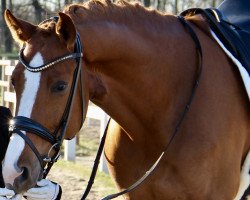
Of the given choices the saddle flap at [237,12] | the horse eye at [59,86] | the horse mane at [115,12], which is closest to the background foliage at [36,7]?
the saddle flap at [237,12]

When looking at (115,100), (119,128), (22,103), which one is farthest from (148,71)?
(22,103)

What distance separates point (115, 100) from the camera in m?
2.83

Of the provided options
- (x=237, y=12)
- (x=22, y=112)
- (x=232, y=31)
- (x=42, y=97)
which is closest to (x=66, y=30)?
(x=42, y=97)

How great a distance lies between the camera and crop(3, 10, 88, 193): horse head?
7.66ft

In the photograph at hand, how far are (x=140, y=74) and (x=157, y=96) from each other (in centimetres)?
17

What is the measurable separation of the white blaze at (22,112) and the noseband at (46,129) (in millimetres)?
25

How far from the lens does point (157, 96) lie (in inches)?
114

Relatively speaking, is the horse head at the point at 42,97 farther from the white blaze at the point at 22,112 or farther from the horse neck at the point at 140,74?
the horse neck at the point at 140,74

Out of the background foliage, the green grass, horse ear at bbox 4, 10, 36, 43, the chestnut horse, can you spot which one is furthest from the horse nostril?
the background foliage

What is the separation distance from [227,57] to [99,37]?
2.93 feet

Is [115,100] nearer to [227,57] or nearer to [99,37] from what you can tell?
[99,37]

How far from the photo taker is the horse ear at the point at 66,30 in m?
2.42

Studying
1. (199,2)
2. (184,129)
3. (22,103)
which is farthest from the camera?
(199,2)

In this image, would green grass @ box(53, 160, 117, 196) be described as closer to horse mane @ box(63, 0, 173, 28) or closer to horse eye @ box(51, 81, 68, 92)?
horse mane @ box(63, 0, 173, 28)
